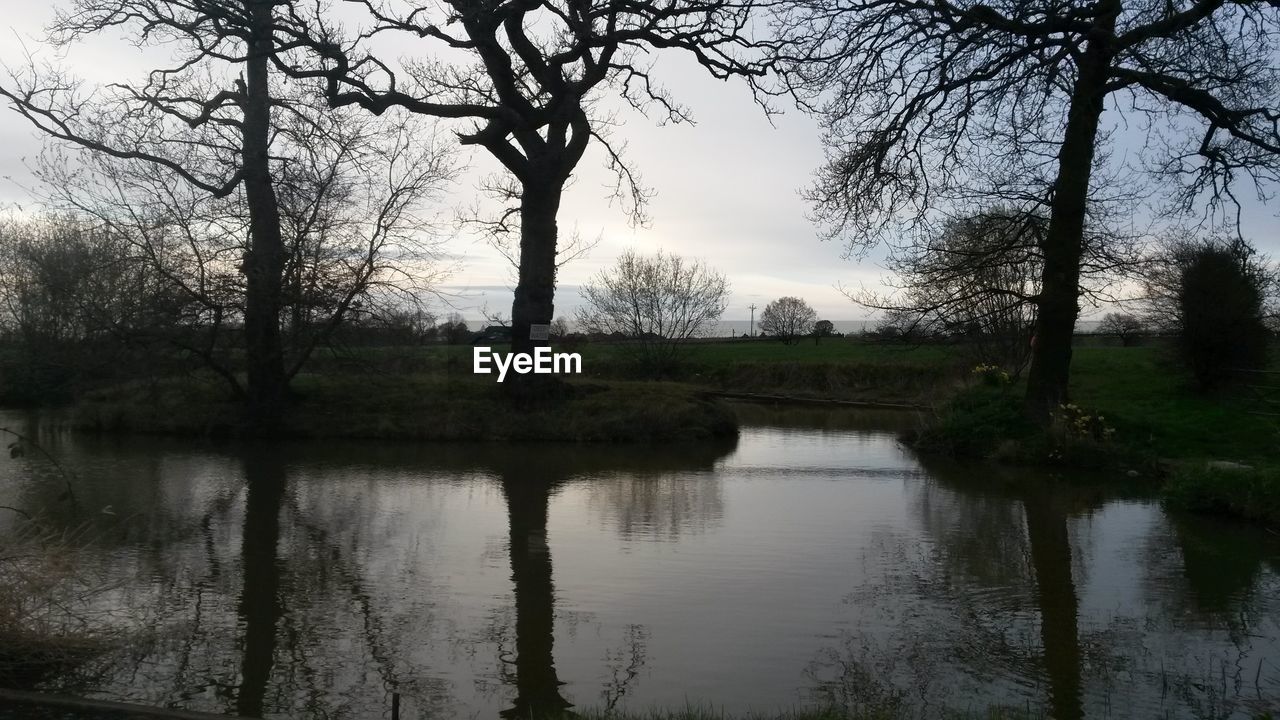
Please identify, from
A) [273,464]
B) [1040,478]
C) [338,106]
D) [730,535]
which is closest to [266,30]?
[338,106]

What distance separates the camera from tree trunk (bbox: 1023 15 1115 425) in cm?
1506

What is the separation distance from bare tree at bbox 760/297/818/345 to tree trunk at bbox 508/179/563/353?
141 ft

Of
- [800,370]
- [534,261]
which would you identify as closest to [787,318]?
[800,370]

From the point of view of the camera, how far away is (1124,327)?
3027 centimetres

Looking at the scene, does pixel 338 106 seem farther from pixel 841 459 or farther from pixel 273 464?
pixel 841 459

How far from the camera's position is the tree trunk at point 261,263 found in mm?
17375

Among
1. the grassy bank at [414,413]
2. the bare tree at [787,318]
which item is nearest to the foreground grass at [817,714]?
the grassy bank at [414,413]

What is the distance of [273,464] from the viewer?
14672 millimetres

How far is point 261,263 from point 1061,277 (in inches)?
556

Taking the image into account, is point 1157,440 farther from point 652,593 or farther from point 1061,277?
point 652,593

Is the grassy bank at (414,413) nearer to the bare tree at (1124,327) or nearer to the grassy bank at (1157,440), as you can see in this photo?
the grassy bank at (1157,440)

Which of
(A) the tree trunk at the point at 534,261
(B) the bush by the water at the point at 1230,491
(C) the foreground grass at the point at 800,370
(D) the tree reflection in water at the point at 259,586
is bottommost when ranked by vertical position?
(D) the tree reflection in water at the point at 259,586

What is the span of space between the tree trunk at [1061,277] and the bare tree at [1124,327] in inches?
378

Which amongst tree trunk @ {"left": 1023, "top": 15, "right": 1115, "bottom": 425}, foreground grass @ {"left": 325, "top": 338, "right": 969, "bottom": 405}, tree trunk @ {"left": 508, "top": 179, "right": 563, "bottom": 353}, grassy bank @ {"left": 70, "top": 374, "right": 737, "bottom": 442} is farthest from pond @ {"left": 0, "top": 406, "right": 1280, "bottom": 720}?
foreground grass @ {"left": 325, "top": 338, "right": 969, "bottom": 405}
